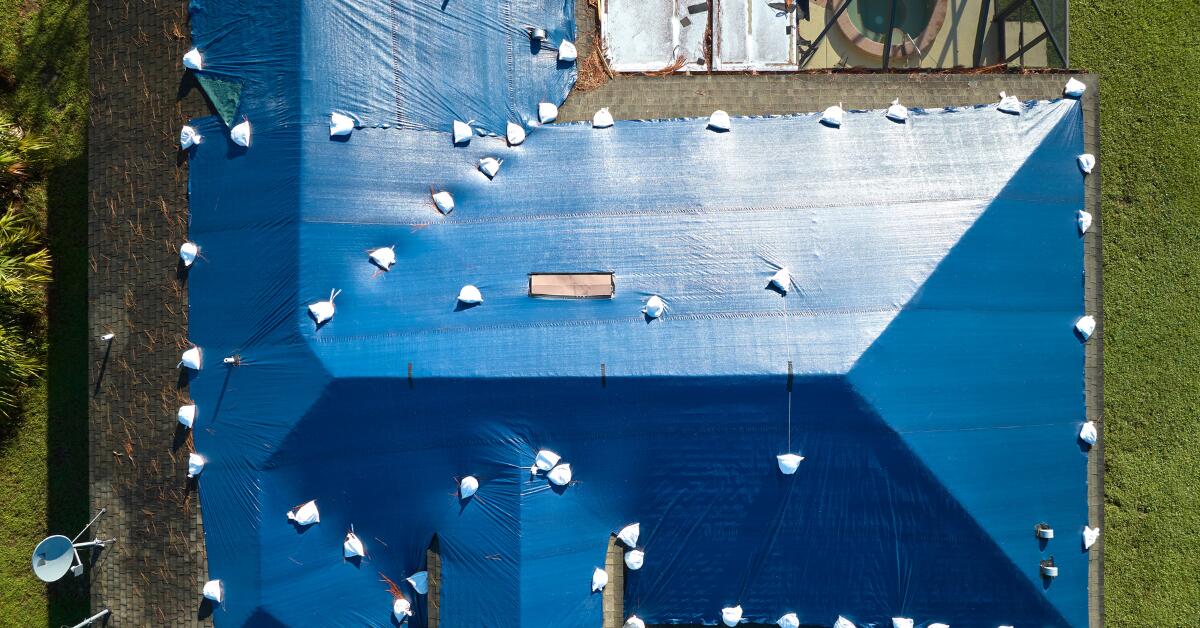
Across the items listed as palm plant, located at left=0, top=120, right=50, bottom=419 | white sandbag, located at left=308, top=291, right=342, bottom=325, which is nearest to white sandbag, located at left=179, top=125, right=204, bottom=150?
white sandbag, located at left=308, top=291, right=342, bottom=325

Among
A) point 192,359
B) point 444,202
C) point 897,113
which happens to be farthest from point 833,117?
point 192,359

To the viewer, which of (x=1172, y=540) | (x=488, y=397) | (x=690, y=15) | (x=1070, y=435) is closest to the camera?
(x=488, y=397)

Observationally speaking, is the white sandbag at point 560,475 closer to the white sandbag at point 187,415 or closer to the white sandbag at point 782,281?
the white sandbag at point 782,281

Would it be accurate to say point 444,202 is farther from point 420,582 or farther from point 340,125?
point 420,582

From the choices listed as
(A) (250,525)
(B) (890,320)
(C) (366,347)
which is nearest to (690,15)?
(B) (890,320)

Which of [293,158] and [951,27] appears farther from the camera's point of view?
[951,27]

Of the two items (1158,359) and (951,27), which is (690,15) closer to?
(951,27)

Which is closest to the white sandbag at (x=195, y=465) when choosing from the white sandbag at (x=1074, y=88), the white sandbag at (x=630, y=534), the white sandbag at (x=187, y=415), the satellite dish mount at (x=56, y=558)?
the white sandbag at (x=187, y=415)
